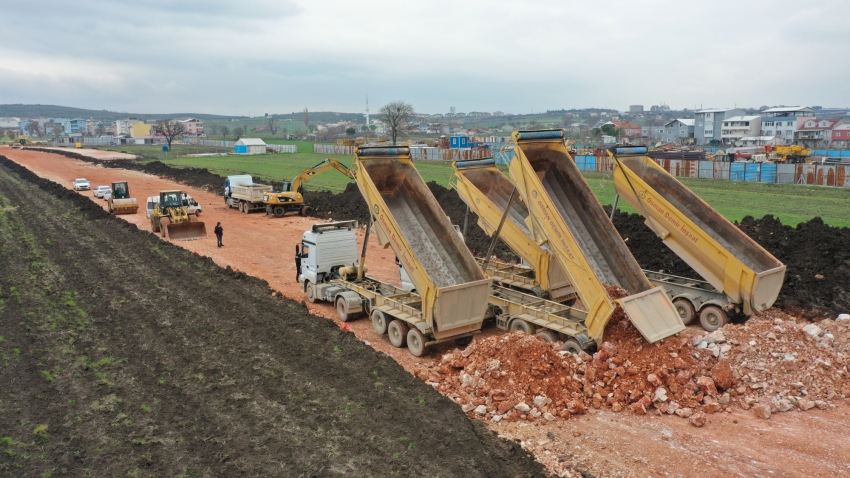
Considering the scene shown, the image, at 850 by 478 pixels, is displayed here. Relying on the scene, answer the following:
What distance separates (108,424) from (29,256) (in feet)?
54.6

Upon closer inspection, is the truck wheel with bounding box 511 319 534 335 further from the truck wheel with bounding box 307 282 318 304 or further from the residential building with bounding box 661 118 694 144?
the residential building with bounding box 661 118 694 144

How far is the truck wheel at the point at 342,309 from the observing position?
15938 mm

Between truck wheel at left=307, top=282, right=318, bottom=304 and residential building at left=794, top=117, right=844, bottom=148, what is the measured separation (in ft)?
354

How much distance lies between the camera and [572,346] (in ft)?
41.6

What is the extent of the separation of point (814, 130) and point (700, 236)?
113511 millimetres

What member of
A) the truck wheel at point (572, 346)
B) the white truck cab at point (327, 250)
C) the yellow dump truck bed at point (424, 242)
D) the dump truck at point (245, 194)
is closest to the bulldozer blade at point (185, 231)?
the dump truck at point (245, 194)

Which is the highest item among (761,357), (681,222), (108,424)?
(681,222)

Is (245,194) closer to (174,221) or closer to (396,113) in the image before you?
(174,221)

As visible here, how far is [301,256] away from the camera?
18.3 meters

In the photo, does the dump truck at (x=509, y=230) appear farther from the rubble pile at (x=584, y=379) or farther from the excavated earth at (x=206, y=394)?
the excavated earth at (x=206, y=394)

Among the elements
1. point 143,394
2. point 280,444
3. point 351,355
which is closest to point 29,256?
point 143,394

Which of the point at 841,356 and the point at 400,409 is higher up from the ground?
the point at 841,356

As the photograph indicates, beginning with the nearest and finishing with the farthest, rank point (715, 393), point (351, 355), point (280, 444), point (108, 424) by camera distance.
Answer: point (280, 444), point (108, 424), point (715, 393), point (351, 355)

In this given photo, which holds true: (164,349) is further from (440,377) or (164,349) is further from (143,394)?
(440,377)
